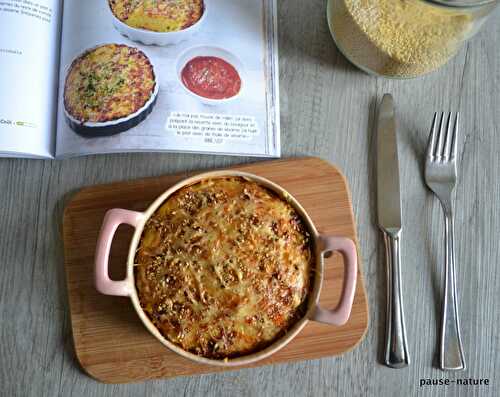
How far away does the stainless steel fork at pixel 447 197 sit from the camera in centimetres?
84

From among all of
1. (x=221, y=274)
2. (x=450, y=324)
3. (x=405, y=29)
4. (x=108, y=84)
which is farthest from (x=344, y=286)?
(x=108, y=84)

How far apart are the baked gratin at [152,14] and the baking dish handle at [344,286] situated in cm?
46

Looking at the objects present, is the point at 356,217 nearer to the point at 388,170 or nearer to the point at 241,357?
the point at 388,170

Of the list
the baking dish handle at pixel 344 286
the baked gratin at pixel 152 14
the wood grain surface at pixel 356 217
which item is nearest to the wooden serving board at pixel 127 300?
the wood grain surface at pixel 356 217

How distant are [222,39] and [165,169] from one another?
0.82 ft

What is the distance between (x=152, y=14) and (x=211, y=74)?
14cm

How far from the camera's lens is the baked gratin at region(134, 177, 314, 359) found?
0.69 m

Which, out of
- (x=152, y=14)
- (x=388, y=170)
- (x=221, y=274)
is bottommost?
(x=221, y=274)

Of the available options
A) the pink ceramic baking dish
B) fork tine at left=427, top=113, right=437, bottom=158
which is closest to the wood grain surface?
fork tine at left=427, top=113, right=437, bottom=158

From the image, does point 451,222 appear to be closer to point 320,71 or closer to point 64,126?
point 320,71

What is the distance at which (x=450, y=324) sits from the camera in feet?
2.76

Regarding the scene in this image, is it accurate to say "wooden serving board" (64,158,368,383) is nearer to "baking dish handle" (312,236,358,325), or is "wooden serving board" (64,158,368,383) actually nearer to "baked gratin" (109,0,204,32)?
"baking dish handle" (312,236,358,325)

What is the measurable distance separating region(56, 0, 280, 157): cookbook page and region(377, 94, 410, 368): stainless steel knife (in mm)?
186

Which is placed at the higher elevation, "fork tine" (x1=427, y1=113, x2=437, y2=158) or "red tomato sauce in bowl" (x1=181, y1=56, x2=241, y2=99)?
"red tomato sauce in bowl" (x1=181, y1=56, x2=241, y2=99)
